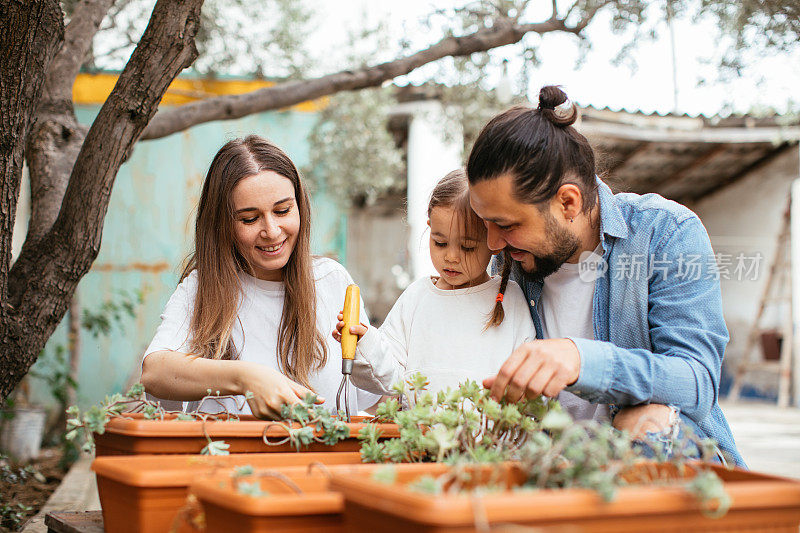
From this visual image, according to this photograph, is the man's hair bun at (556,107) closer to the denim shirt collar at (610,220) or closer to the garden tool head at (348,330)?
the denim shirt collar at (610,220)

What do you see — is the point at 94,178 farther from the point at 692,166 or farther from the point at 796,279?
the point at 692,166

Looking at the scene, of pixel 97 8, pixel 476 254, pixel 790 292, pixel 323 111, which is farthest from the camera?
pixel 790 292

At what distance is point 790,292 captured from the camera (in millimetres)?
9008

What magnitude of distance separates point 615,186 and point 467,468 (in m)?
1.25

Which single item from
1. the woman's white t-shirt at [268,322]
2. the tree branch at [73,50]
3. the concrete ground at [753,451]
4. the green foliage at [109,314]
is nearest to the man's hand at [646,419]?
the woman's white t-shirt at [268,322]

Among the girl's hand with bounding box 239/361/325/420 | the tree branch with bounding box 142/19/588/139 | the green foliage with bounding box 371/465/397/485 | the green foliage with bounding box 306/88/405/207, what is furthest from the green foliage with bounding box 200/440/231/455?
the green foliage with bounding box 306/88/405/207

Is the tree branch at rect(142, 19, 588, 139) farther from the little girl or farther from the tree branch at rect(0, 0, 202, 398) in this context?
the little girl

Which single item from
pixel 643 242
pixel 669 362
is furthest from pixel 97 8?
pixel 669 362

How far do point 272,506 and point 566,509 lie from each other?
309 mm

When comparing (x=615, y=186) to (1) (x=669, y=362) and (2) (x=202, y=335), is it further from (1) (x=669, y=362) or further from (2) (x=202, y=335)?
(2) (x=202, y=335)

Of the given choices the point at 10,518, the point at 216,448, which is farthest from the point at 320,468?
the point at 10,518

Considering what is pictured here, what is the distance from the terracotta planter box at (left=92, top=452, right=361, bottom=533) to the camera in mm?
997

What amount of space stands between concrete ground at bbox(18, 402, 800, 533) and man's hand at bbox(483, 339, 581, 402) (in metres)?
1.66

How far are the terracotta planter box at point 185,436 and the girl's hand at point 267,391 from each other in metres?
0.09
